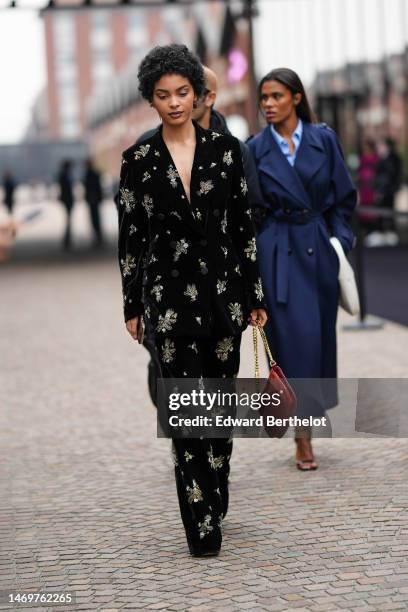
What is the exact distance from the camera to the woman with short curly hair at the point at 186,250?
4.81 metres

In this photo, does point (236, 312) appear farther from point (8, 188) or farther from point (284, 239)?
point (8, 188)

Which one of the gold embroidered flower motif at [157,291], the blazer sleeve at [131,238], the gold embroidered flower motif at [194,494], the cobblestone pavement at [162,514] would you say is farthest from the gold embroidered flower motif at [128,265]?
the cobblestone pavement at [162,514]

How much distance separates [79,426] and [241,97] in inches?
1659

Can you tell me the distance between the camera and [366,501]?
561 centimetres

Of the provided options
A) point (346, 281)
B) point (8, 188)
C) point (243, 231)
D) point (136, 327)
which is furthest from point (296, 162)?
point (8, 188)

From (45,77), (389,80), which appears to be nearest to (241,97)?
(389,80)

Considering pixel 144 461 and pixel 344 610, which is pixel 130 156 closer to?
pixel 344 610

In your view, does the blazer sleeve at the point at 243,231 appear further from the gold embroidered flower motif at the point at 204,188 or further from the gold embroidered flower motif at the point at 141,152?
the gold embroidered flower motif at the point at 141,152

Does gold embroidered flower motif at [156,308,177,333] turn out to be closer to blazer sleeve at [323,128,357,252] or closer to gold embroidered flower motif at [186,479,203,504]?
gold embroidered flower motif at [186,479,203,504]

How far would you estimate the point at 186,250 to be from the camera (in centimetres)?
480

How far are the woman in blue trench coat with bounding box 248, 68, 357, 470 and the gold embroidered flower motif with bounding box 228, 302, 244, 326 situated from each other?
1.38 metres

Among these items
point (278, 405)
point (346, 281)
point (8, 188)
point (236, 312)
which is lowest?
point (8, 188)

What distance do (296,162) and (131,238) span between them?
65.8 inches

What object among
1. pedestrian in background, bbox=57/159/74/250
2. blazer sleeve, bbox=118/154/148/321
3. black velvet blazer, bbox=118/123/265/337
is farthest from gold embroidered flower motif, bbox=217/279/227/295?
pedestrian in background, bbox=57/159/74/250
